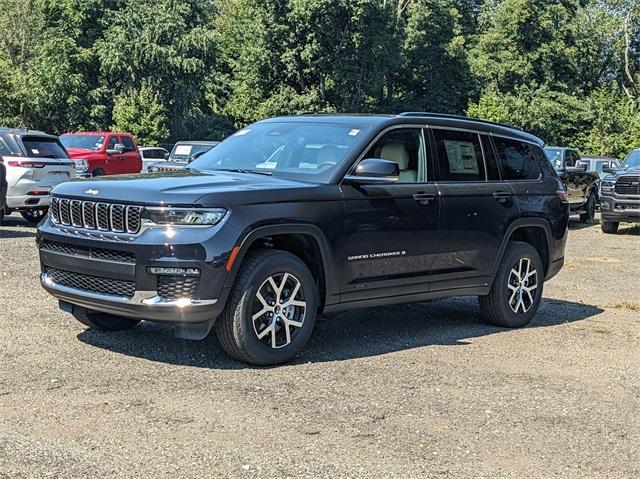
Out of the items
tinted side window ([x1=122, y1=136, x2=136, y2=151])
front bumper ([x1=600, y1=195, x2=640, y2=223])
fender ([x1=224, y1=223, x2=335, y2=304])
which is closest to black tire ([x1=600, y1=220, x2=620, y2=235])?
front bumper ([x1=600, y1=195, x2=640, y2=223])

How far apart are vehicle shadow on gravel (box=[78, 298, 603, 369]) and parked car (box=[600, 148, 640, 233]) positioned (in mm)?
10898

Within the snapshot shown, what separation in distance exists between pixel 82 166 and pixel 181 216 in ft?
57.8

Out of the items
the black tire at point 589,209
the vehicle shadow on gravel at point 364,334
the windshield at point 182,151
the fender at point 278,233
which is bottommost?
the black tire at point 589,209

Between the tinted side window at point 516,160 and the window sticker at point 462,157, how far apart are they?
17.0 inches

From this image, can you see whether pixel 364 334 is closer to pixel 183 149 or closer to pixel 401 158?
pixel 401 158

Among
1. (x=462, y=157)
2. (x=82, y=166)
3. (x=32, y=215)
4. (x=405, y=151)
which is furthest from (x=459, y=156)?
(x=82, y=166)

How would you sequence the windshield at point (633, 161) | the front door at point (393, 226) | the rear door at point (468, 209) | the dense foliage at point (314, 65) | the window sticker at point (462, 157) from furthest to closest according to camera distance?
the dense foliage at point (314, 65), the windshield at point (633, 161), the window sticker at point (462, 157), the rear door at point (468, 209), the front door at point (393, 226)

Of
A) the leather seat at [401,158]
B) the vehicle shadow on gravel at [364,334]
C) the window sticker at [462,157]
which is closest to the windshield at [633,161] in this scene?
the vehicle shadow on gravel at [364,334]

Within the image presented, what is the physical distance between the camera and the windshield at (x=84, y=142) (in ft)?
79.0

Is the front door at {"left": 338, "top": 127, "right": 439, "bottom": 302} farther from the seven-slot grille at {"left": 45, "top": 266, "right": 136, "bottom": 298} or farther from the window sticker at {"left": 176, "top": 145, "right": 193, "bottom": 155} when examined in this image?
the window sticker at {"left": 176, "top": 145, "right": 193, "bottom": 155}

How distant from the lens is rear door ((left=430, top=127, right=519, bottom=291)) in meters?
7.60

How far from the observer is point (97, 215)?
623 cm

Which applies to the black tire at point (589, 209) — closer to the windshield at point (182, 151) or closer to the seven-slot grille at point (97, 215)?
the windshield at point (182, 151)

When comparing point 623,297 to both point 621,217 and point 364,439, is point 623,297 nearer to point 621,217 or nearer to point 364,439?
point 364,439
